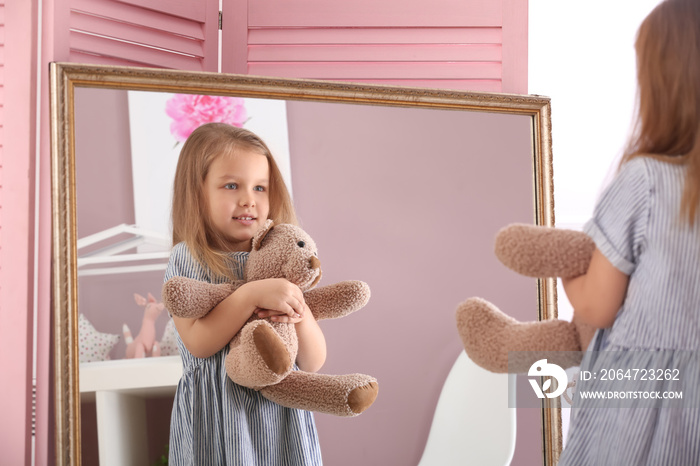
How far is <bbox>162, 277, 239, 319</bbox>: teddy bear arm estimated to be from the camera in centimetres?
104

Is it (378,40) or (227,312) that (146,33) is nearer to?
(378,40)

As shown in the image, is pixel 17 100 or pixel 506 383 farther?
pixel 506 383

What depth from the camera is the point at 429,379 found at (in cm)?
150

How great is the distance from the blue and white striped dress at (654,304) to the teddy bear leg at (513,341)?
9 centimetres

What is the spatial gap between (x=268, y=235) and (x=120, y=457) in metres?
0.56

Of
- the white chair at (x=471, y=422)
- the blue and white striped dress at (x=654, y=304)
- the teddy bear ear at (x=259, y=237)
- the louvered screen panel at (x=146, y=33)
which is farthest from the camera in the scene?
the white chair at (x=471, y=422)

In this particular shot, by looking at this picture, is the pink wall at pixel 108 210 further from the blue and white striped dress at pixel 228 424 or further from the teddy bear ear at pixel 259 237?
the teddy bear ear at pixel 259 237

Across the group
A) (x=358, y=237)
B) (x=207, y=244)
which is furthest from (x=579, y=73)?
(x=207, y=244)

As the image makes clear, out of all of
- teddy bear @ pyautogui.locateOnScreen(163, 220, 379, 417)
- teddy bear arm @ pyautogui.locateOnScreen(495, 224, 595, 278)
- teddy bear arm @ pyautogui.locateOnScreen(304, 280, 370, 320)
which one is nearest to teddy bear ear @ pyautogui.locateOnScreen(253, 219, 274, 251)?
teddy bear @ pyautogui.locateOnScreen(163, 220, 379, 417)

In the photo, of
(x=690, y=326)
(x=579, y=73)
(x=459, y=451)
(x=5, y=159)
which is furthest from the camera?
(x=579, y=73)

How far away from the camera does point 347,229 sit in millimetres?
1475

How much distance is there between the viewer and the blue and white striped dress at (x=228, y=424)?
110 centimetres

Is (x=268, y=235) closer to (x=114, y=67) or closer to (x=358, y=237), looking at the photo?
(x=358, y=237)
